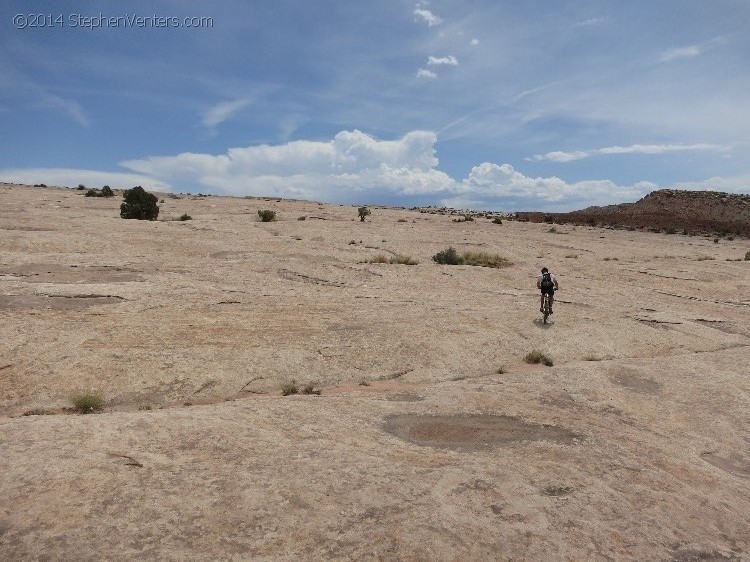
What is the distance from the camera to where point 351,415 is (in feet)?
34.0

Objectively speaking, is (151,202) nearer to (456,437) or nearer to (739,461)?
(456,437)

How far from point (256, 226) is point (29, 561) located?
30.5 metres

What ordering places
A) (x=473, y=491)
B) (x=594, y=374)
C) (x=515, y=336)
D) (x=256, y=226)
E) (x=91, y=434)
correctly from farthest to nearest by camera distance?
(x=256, y=226) < (x=515, y=336) < (x=594, y=374) < (x=91, y=434) < (x=473, y=491)

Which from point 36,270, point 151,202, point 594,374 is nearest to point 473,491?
point 594,374

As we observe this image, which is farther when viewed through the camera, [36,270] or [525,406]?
[36,270]

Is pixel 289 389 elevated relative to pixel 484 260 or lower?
lower

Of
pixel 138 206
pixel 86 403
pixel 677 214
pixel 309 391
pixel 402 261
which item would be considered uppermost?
pixel 677 214

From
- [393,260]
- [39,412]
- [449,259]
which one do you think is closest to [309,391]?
[39,412]

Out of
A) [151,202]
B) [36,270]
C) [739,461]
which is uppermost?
[151,202]

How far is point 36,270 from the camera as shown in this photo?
17.8 meters

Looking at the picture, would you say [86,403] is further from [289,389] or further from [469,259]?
[469,259]

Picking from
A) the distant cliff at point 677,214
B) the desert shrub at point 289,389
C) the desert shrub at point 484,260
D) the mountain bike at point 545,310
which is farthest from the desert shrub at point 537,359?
the distant cliff at point 677,214

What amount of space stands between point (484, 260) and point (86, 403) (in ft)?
73.8

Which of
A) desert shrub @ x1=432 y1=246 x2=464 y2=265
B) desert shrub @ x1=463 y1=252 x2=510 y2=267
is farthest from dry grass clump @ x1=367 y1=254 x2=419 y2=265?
desert shrub @ x1=463 y1=252 x2=510 y2=267
